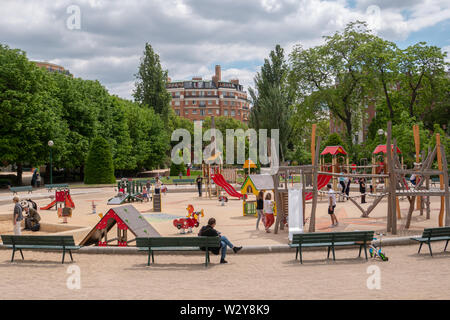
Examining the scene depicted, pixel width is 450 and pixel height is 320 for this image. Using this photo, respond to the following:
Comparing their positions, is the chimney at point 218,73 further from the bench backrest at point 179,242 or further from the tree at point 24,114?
the bench backrest at point 179,242

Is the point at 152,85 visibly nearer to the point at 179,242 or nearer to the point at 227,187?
the point at 227,187

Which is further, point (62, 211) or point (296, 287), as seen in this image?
point (62, 211)

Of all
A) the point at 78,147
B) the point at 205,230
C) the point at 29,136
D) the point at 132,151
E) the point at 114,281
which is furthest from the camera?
the point at 132,151

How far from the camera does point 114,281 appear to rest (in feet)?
33.0

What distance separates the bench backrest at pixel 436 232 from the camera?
12.6 m

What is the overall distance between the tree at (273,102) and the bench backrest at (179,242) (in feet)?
146

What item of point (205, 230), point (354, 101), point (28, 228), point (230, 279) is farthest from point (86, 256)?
point (354, 101)

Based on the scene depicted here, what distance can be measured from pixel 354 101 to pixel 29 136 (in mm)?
33793

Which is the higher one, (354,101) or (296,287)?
(354,101)

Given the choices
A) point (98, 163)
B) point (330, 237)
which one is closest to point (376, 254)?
point (330, 237)

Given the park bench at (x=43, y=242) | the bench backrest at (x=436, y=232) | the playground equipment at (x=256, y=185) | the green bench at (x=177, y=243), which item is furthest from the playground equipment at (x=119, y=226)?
the bench backrest at (x=436, y=232)

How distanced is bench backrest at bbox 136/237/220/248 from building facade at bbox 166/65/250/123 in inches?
4180

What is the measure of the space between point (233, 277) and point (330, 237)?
3319 millimetres
